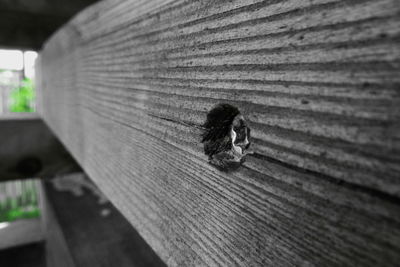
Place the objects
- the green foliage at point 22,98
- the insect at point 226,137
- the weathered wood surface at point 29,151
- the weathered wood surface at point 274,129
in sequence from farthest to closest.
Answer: the green foliage at point 22,98, the weathered wood surface at point 29,151, the insect at point 226,137, the weathered wood surface at point 274,129

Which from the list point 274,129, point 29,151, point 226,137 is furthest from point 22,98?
point 274,129

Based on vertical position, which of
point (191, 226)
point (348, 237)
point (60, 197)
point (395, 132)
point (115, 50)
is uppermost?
point (115, 50)

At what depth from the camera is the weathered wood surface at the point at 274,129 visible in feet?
1.03

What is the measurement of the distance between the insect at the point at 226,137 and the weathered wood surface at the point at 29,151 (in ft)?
8.06

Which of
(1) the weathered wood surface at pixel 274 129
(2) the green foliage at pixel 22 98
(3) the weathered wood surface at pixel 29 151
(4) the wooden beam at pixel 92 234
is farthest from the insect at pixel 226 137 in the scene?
(2) the green foliage at pixel 22 98

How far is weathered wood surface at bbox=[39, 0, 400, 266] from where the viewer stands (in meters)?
0.31

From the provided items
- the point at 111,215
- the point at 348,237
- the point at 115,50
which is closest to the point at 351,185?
the point at 348,237

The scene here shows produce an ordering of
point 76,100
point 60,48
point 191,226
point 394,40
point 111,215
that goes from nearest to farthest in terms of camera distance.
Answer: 1. point 394,40
2. point 191,226
3. point 76,100
4. point 60,48
5. point 111,215

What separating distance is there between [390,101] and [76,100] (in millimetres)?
1418

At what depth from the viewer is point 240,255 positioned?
49 centimetres

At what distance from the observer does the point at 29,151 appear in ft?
8.60

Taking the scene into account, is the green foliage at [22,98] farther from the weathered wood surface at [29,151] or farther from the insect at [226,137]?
the insect at [226,137]

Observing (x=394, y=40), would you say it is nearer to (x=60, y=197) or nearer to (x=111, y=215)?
(x=111, y=215)

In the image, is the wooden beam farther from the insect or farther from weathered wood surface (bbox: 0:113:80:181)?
the insect
